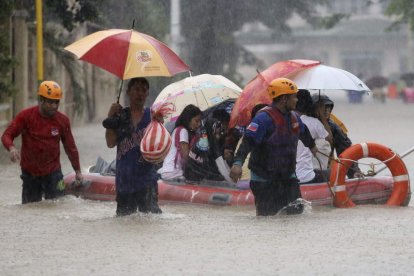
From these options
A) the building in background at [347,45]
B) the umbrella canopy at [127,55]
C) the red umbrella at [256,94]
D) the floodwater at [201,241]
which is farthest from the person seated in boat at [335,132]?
the building in background at [347,45]

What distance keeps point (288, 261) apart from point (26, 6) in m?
15.3

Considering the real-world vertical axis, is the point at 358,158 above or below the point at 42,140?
below

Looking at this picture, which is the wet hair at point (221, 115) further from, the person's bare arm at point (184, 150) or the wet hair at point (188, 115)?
the person's bare arm at point (184, 150)

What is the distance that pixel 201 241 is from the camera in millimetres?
9555

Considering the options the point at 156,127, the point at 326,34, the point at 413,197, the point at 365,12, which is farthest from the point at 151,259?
the point at 365,12

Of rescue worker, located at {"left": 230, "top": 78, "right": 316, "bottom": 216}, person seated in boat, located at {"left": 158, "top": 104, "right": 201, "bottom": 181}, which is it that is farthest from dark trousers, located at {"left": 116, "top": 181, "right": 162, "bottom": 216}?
person seated in boat, located at {"left": 158, "top": 104, "right": 201, "bottom": 181}

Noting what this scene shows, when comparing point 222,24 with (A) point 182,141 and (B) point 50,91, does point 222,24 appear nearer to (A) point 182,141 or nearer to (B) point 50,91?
(A) point 182,141

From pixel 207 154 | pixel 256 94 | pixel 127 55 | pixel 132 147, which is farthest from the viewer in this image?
pixel 207 154

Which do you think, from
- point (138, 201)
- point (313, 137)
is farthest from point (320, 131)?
point (138, 201)

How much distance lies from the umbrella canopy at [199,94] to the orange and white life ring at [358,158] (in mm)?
2681

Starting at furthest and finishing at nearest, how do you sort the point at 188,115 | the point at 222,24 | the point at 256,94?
the point at 222,24 → the point at 188,115 → the point at 256,94

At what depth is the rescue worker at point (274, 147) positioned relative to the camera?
10.6 m

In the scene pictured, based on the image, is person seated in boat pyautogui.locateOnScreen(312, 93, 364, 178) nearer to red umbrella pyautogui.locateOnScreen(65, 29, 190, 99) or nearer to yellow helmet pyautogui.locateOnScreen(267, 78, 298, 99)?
yellow helmet pyautogui.locateOnScreen(267, 78, 298, 99)

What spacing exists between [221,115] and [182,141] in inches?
24.1
